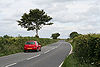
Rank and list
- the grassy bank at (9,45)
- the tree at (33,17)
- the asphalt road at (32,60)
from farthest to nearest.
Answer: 1. the tree at (33,17)
2. the grassy bank at (9,45)
3. the asphalt road at (32,60)

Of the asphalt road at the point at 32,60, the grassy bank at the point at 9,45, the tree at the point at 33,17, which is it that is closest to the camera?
the asphalt road at the point at 32,60

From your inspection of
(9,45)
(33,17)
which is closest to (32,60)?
(9,45)

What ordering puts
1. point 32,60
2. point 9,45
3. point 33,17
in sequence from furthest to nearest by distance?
point 33,17 → point 9,45 → point 32,60

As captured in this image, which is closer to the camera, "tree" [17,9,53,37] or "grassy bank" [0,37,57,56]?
"grassy bank" [0,37,57,56]

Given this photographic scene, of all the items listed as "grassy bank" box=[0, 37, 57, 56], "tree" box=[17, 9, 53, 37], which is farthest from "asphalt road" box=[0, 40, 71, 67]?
"tree" box=[17, 9, 53, 37]

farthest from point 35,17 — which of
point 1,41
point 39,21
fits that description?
point 1,41

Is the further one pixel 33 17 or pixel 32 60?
pixel 33 17

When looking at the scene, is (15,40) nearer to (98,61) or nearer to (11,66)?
(11,66)

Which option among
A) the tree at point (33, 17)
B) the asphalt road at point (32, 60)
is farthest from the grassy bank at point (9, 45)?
the tree at point (33, 17)

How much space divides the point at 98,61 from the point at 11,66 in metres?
5.42

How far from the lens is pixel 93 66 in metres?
10.9

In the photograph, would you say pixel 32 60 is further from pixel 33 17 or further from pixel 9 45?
pixel 33 17

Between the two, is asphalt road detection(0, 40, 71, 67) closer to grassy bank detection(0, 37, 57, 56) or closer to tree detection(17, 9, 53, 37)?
grassy bank detection(0, 37, 57, 56)

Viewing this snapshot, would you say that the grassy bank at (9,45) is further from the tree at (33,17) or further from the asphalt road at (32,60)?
the tree at (33,17)
